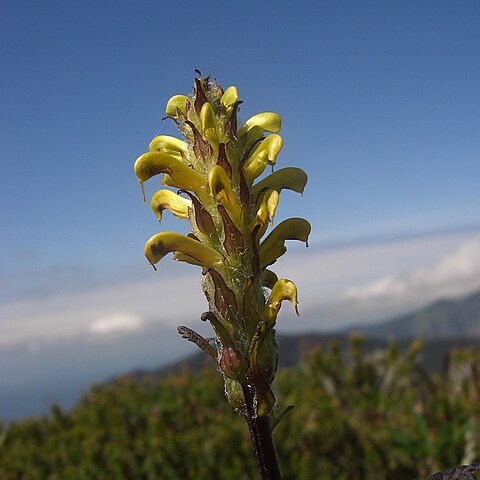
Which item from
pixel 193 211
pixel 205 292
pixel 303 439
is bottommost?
pixel 303 439

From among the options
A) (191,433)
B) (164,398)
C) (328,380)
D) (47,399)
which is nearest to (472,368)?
(328,380)

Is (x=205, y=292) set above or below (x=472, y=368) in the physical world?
above

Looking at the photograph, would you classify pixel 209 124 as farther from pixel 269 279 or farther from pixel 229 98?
pixel 269 279

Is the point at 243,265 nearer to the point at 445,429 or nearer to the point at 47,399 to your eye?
the point at 445,429

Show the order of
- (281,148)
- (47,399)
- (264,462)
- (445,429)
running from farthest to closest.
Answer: (47,399)
(445,429)
(281,148)
(264,462)

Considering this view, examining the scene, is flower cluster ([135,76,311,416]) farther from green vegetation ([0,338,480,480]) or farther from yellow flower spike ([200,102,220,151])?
green vegetation ([0,338,480,480])

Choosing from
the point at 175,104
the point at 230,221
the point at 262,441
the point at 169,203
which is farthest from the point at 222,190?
the point at 262,441
